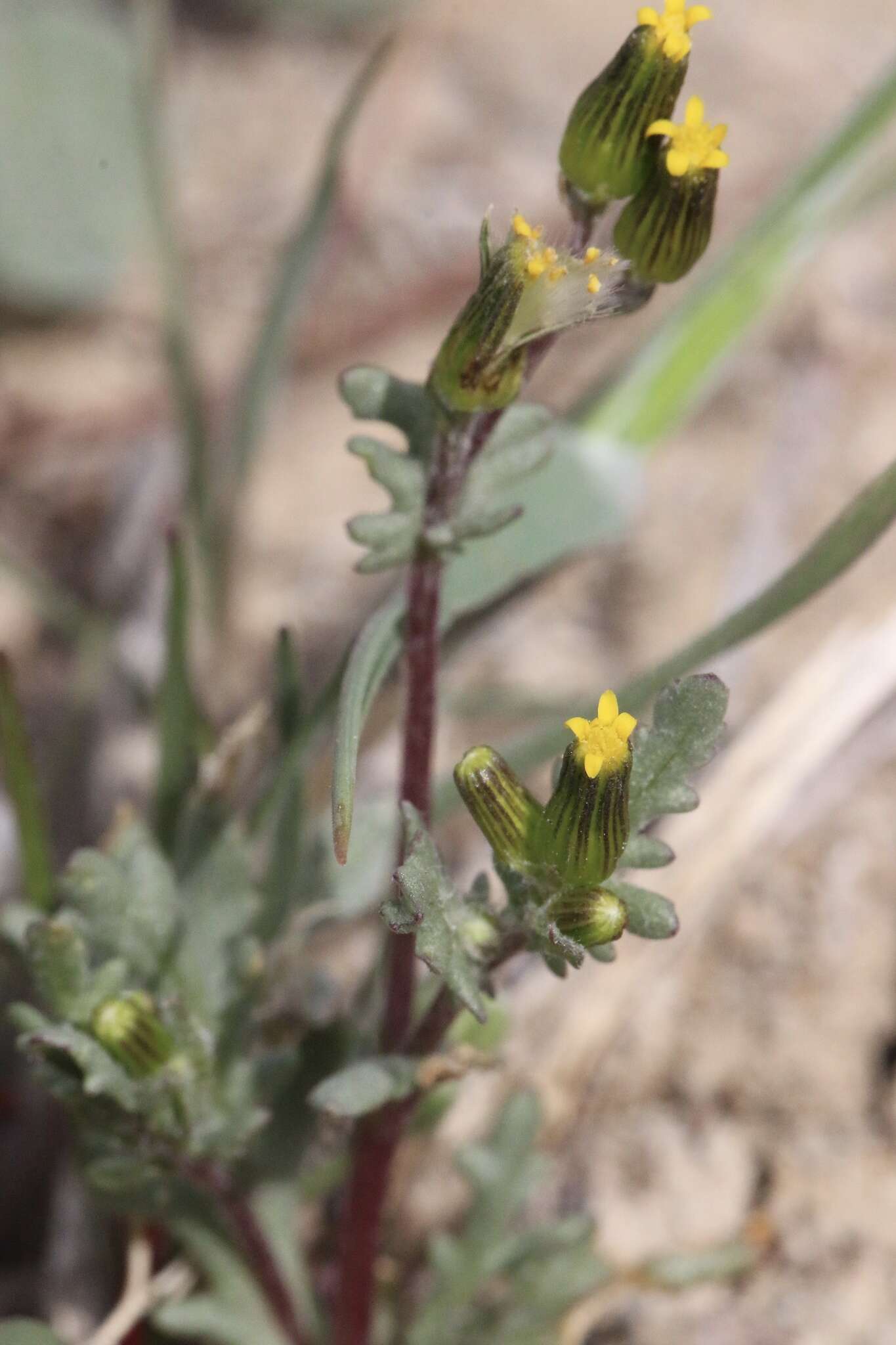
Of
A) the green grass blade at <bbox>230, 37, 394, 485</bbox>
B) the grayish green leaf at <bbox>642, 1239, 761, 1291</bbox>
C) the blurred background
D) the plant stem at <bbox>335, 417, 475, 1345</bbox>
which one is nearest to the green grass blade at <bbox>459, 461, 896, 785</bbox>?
the plant stem at <bbox>335, 417, 475, 1345</bbox>

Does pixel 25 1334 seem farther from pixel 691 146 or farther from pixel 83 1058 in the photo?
pixel 691 146

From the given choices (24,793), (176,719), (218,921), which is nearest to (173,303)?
(176,719)

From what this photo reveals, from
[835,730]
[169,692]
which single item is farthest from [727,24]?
[169,692]

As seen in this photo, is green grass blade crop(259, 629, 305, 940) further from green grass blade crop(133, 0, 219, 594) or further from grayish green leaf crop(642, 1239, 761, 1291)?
green grass blade crop(133, 0, 219, 594)

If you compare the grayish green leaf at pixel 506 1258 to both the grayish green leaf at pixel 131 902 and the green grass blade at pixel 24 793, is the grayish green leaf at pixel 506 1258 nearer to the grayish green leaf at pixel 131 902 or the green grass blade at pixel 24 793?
the grayish green leaf at pixel 131 902

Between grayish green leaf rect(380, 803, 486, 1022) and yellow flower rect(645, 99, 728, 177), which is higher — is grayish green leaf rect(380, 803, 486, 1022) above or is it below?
below
